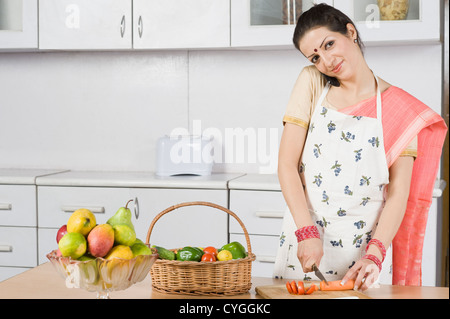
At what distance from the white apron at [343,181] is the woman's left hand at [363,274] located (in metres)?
0.28

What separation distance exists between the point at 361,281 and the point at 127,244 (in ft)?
1.85

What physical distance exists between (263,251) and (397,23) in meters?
1.17

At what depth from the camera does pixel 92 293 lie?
133 cm

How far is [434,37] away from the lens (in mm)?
2691

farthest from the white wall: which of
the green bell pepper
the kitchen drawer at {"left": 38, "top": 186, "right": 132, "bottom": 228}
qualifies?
the green bell pepper

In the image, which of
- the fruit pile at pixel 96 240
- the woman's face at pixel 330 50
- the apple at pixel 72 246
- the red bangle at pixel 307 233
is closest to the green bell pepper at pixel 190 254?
the fruit pile at pixel 96 240

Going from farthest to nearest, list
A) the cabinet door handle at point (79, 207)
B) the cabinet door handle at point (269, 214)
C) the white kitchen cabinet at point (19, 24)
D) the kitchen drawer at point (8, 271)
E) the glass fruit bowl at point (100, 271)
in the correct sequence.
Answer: the white kitchen cabinet at point (19, 24) → the kitchen drawer at point (8, 271) → the cabinet door handle at point (79, 207) → the cabinet door handle at point (269, 214) → the glass fruit bowl at point (100, 271)

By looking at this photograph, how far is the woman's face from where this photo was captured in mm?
1665

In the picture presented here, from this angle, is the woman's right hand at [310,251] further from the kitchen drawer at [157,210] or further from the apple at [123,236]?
the kitchen drawer at [157,210]

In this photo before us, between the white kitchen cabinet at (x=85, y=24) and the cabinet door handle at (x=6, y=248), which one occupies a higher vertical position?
the white kitchen cabinet at (x=85, y=24)

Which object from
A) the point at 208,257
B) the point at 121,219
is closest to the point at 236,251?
the point at 208,257

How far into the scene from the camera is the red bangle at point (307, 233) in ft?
5.38

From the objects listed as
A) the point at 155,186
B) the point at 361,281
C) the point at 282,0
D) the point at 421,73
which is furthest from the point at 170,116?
the point at 361,281

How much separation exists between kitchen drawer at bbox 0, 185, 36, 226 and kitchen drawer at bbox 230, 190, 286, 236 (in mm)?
950
